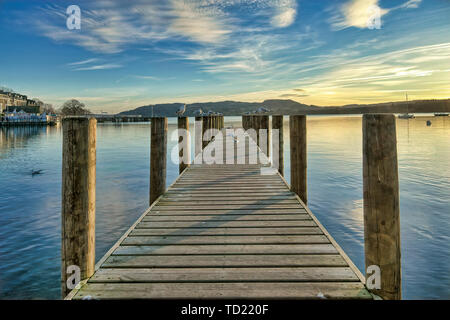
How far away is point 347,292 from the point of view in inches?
112

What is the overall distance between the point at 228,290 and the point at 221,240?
1.19 meters

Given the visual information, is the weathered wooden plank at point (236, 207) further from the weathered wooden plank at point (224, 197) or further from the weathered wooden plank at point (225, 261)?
the weathered wooden plank at point (225, 261)

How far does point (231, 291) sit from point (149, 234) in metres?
1.85

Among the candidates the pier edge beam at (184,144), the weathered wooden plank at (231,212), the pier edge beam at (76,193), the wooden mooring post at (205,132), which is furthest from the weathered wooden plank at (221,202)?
the wooden mooring post at (205,132)

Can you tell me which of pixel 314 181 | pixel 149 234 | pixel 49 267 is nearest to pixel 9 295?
pixel 49 267

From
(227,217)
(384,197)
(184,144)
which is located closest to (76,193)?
(227,217)

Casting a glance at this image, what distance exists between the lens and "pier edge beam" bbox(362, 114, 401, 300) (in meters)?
2.75

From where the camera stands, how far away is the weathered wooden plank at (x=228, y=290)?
2771 mm

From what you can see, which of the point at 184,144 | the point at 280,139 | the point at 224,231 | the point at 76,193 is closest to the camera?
the point at 76,193

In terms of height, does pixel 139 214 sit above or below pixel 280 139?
below

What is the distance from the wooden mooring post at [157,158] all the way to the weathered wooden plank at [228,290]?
3627mm

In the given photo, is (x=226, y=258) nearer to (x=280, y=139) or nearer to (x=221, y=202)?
(x=221, y=202)

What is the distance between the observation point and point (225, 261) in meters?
3.43
